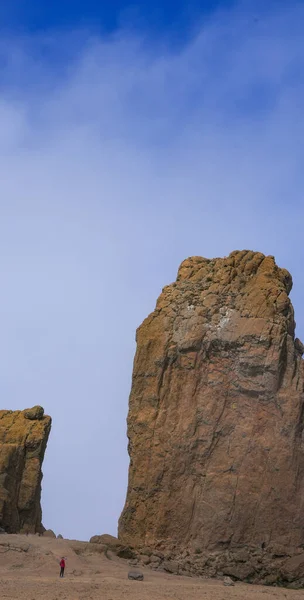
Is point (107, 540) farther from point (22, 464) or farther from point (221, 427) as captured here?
point (22, 464)

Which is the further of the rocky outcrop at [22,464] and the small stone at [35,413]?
the small stone at [35,413]

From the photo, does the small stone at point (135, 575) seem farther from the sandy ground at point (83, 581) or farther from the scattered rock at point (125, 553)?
the scattered rock at point (125, 553)

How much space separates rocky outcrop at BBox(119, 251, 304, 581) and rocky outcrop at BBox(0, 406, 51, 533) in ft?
33.7

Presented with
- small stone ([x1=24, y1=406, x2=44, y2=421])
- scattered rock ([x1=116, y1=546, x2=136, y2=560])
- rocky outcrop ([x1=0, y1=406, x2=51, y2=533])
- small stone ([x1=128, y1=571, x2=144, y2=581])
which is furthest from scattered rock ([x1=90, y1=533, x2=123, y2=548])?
small stone ([x1=24, y1=406, x2=44, y2=421])

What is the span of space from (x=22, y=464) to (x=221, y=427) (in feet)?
45.7

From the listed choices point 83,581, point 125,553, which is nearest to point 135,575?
point 83,581

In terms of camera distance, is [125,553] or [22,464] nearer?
[125,553]

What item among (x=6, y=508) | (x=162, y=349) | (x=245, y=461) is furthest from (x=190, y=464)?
(x=6, y=508)

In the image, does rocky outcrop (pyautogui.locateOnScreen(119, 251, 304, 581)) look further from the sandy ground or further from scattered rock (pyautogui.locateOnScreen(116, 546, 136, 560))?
the sandy ground

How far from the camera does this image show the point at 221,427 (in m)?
32.3

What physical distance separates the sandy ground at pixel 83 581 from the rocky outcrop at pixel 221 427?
1709 mm

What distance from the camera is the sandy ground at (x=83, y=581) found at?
26562mm

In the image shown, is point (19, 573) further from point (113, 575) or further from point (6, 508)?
point (6, 508)

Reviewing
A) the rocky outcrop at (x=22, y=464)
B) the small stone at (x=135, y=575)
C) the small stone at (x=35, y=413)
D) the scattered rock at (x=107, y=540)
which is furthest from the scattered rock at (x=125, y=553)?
the small stone at (x=35, y=413)
